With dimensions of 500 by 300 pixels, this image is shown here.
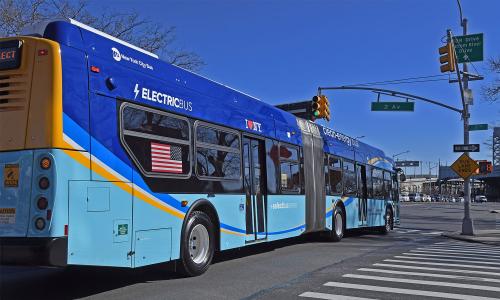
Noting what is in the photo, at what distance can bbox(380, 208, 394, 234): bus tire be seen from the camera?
20969mm

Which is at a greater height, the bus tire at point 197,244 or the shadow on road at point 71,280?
the bus tire at point 197,244

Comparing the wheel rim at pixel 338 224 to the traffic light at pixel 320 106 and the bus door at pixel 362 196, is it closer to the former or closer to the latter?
the bus door at pixel 362 196

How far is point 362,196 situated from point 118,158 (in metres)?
12.9

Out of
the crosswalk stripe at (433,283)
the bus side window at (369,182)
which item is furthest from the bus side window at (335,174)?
the crosswalk stripe at (433,283)

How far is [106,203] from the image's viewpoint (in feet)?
21.6

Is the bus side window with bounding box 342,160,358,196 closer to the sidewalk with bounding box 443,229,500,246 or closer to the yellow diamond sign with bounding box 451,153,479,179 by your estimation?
the sidewalk with bounding box 443,229,500,246

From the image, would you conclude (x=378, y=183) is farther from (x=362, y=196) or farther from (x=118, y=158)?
(x=118, y=158)

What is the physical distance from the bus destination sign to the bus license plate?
1.21 meters

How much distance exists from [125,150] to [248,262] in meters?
4.50

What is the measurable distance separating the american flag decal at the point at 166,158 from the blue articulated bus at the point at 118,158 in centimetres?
3

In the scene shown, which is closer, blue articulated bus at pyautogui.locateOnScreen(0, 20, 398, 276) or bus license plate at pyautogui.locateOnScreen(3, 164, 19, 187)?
blue articulated bus at pyautogui.locateOnScreen(0, 20, 398, 276)

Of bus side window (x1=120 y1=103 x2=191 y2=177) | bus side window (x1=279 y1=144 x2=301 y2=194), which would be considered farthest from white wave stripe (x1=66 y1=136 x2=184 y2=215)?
bus side window (x1=279 y1=144 x2=301 y2=194)

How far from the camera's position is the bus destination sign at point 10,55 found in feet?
20.7

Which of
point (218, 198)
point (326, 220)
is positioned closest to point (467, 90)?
point (326, 220)
